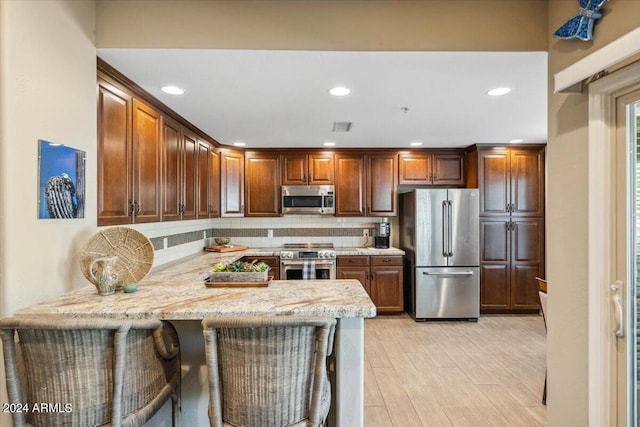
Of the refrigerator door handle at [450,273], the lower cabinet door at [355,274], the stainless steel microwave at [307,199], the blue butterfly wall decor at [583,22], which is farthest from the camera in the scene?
the stainless steel microwave at [307,199]

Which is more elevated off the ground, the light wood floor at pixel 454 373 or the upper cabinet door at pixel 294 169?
the upper cabinet door at pixel 294 169

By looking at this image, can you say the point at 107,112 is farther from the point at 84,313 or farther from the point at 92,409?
the point at 92,409

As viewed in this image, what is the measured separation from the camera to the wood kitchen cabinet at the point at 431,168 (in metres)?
4.75

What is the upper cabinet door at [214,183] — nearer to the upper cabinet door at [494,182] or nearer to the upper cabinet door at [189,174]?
the upper cabinet door at [189,174]

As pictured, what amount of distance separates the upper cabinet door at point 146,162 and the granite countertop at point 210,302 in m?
0.69

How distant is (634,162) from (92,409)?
2.48 m

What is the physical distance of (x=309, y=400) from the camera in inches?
51.5

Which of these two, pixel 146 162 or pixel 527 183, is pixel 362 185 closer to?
pixel 527 183

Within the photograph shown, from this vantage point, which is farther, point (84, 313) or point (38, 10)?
point (38, 10)

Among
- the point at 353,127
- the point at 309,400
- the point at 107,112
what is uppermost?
the point at 353,127

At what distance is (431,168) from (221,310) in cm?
399

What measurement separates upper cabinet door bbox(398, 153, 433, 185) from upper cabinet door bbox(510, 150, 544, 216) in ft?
3.61

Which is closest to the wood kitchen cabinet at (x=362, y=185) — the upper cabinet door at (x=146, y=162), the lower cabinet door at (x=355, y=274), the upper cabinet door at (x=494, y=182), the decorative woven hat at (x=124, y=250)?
the lower cabinet door at (x=355, y=274)

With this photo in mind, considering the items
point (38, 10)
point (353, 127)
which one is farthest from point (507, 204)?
point (38, 10)
